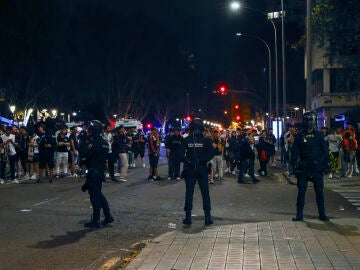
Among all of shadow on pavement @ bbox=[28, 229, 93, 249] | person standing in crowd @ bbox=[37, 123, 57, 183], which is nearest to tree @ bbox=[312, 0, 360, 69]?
person standing in crowd @ bbox=[37, 123, 57, 183]

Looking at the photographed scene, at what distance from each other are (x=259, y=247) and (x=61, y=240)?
3.17 meters

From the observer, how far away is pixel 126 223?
10.8 m

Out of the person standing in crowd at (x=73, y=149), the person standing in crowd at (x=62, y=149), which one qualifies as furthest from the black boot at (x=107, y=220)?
the person standing in crowd at (x=73, y=149)

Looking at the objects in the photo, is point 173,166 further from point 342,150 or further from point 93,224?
point 93,224

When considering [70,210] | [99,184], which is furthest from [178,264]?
[70,210]

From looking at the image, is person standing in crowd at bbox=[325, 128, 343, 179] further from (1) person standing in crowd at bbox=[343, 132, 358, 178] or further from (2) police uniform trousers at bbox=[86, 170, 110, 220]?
(2) police uniform trousers at bbox=[86, 170, 110, 220]

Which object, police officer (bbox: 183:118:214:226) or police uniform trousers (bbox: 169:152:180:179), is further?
police uniform trousers (bbox: 169:152:180:179)

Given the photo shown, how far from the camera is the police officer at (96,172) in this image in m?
10.4

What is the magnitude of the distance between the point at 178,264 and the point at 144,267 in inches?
16.2

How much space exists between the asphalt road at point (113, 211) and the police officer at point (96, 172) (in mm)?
276

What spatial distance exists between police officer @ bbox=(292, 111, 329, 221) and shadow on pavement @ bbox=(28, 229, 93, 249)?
366 cm

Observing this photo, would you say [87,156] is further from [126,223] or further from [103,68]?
[103,68]

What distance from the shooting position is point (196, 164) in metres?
10.2

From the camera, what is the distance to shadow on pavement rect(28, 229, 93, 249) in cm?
878
